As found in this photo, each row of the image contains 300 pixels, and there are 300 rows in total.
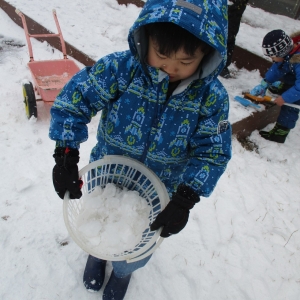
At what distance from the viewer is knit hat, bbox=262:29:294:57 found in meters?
3.11

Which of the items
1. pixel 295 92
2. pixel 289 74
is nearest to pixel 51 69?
pixel 295 92

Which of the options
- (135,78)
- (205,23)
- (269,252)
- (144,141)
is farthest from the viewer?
(269,252)

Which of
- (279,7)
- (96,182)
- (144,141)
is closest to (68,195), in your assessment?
(96,182)

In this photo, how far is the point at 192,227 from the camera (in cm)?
220

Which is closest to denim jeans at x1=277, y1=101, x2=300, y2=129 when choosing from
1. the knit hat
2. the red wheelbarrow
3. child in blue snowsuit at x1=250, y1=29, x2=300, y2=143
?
child in blue snowsuit at x1=250, y1=29, x2=300, y2=143

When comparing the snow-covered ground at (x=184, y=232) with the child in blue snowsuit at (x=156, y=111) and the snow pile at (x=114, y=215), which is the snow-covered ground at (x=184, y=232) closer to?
the snow pile at (x=114, y=215)

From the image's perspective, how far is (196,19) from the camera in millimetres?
884

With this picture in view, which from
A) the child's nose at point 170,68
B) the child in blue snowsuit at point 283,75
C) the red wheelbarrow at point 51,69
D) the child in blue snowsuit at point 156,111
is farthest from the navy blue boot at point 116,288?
the child in blue snowsuit at point 283,75

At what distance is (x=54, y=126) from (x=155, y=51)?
1.58 feet

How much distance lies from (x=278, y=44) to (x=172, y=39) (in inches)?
105

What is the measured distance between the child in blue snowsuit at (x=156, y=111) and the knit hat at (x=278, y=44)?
240 cm

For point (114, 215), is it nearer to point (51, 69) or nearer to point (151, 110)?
point (151, 110)

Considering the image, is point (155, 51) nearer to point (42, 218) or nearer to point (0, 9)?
point (42, 218)

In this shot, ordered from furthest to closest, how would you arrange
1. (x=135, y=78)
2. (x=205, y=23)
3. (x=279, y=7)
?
(x=279, y=7)
(x=135, y=78)
(x=205, y=23)
